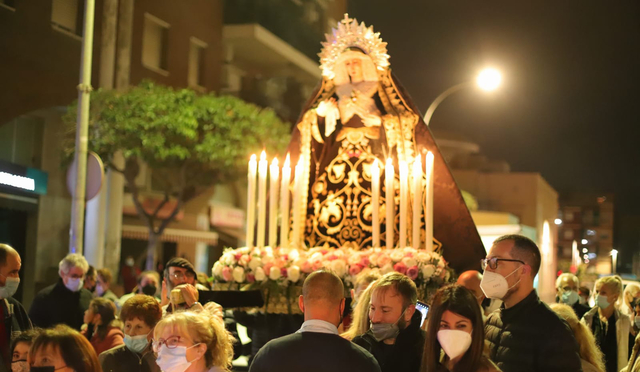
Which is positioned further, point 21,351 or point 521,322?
point 21,351

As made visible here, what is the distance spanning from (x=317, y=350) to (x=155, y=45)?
70.0 feet

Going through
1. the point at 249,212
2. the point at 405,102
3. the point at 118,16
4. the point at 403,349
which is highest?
the point at 118,16

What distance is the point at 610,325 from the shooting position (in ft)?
26.0

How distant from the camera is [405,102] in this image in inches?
319

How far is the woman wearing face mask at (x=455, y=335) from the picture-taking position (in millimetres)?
3701

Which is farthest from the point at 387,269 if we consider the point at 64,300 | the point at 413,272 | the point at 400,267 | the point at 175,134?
the point at 175,134

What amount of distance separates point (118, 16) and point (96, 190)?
11372 mm

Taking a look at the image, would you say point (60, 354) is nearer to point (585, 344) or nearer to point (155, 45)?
point (585, 344)

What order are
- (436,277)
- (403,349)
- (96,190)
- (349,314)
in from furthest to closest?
1. (96,190)
2. (436,277)
3. (349,314)
4. (403,349)

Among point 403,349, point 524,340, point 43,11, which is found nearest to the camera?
point 524,340

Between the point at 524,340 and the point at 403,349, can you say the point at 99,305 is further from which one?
the point at 524,340

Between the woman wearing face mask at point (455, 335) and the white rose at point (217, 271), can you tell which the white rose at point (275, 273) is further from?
the woman wearing face mask at point (455, 335)

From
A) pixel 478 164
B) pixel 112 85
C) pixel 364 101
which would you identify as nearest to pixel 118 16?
pixel 112 85

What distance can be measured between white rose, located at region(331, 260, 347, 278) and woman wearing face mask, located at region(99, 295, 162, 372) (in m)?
2.06
